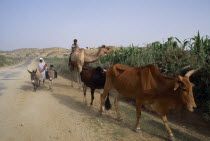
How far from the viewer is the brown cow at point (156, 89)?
180 inches

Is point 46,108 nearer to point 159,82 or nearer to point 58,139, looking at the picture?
point 58,139

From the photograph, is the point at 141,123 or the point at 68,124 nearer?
the point at 68,124

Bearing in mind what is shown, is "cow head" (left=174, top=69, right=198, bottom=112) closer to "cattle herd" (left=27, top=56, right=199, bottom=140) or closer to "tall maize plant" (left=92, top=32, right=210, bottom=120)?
"cattle herd" (left=27, top=56, right=199, bottom=140)

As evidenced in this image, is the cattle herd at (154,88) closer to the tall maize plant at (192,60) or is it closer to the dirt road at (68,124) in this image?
the dirt road at (68,124)

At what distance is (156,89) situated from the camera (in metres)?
5.25

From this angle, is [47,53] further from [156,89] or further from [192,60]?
[156,89]

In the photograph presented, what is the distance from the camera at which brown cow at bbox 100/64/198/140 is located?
180 inches

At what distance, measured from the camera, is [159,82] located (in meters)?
5.30

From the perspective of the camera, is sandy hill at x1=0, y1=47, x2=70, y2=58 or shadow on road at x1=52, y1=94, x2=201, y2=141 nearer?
shadow on road at x1=52, y1=94, x2=201, y2=141

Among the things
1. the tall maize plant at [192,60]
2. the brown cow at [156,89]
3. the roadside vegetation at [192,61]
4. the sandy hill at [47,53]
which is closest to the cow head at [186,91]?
the brown cow at [156,89]

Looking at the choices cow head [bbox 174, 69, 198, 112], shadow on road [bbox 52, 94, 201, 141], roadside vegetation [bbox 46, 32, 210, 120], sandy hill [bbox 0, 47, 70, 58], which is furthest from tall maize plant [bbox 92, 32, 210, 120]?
sandy hill [bbox 0, 47, 70, 58]

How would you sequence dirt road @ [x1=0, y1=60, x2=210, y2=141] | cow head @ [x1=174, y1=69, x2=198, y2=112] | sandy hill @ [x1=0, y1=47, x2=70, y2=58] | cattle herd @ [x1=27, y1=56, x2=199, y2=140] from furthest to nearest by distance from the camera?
1. sandy hill @ [x1=0, y1=47, x2=70, y2=58]
2. dirt road @ [x1=0, y1=60, x2=210, y2=141]
3. cattle herd @ [x1=27, y1=56, x2=199, y2=140]
4. cow head @ [x1=174, y1=69, x2=198, y2=112]

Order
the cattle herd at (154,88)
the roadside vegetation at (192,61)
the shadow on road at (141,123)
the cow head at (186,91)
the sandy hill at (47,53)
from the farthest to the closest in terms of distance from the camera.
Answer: the sandy hill at (47,53), the roadside vegetation at (192,61), the shadow on road at (141,123), the cattle herd at (154,88), the cow head at (186,91)

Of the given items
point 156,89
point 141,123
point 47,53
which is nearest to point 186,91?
point 156,89
